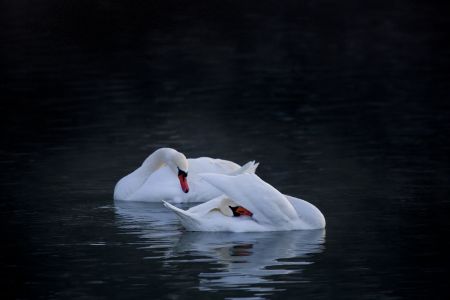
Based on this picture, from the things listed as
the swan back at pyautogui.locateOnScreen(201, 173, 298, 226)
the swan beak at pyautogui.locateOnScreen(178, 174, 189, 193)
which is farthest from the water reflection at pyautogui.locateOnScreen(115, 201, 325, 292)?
the swan beak at pyautogui.locateOnScreen(178, 174, 189, 193)

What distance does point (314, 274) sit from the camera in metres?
14.6

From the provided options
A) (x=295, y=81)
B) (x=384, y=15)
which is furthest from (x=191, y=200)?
(x=384, y=15)

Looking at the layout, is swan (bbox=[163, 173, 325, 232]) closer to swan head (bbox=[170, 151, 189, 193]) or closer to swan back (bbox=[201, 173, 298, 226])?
swan back (bbox=[201, 173, 298, 226])

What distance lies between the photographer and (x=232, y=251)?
15.8m

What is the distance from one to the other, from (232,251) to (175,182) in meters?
4.12

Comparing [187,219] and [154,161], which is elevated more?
[154,161]

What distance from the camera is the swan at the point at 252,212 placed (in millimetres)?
16641

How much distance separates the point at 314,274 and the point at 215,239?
204cm

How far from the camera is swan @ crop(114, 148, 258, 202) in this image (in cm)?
1933

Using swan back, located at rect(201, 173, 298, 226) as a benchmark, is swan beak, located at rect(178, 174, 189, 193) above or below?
above

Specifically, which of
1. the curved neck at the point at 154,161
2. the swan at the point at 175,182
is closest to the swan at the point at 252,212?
the swan at the point at 175,182

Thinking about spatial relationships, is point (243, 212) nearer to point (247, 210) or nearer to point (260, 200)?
point (247, 210)

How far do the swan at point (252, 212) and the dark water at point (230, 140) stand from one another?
0.17 meters

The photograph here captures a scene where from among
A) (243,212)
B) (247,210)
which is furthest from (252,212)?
(243,212)
